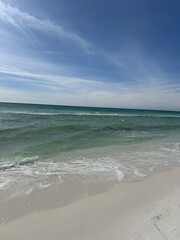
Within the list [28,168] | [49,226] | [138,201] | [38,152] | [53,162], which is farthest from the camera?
[38,152]

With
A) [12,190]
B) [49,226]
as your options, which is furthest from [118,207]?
[12,190]

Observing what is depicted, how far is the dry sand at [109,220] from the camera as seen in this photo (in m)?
3.05

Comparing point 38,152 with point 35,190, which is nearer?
point 35,190

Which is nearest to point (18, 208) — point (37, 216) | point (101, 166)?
point (37, 216)

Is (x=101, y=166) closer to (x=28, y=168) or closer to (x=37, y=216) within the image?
(x=28, y=168)

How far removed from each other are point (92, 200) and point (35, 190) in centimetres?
145

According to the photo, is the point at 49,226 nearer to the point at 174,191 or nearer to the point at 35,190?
the point at 35,190

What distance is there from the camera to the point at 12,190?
15.6 ft

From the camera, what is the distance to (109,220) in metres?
3.50

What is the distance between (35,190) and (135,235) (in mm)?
2716

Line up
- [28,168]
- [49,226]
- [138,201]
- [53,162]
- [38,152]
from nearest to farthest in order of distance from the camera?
[49,226] < [138,201] < [28,168] < [53,162] < [38,152]

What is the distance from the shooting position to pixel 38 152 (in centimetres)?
868

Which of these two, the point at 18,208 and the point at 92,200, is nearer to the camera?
the point at 18,208

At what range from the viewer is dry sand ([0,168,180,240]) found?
3.05 metres
